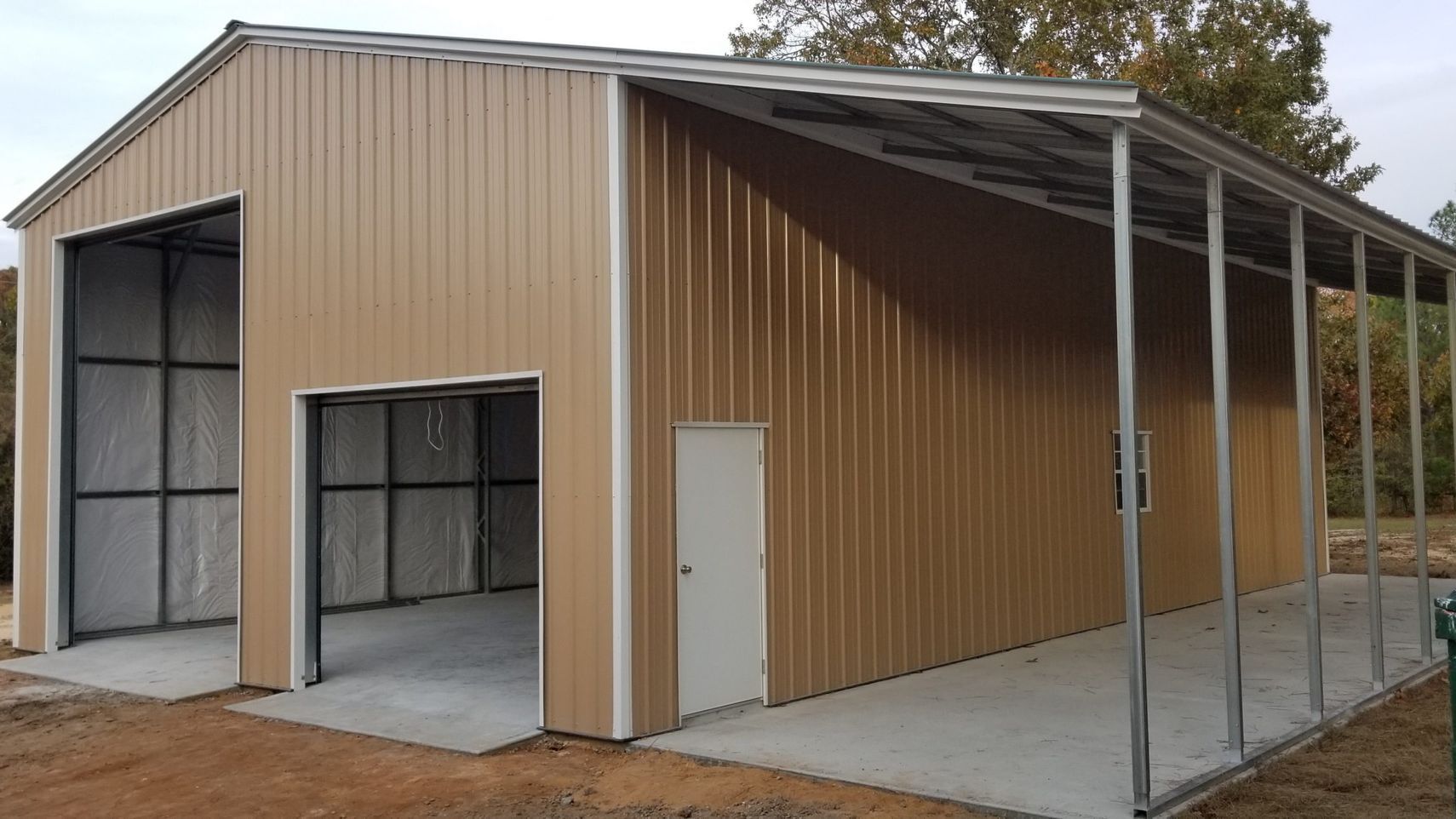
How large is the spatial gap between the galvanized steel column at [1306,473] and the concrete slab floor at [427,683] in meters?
4.73

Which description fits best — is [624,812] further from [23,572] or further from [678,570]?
[23,572]

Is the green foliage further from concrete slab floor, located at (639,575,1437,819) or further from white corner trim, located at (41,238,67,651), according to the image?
white corner trim, located at (41,238,67,651)

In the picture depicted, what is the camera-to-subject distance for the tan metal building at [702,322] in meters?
7.02

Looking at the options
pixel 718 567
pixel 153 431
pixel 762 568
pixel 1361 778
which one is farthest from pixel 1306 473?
pixel 153 431

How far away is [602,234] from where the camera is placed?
23.2 feet

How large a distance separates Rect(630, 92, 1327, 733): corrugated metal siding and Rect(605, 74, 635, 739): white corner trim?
8cm

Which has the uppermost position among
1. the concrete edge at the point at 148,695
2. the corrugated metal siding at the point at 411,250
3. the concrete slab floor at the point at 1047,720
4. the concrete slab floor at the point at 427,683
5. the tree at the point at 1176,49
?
the tree at the point at 1176,49

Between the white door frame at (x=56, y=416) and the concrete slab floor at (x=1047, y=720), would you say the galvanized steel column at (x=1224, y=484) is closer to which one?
the concrete slab floor at (x=1047, y=720)

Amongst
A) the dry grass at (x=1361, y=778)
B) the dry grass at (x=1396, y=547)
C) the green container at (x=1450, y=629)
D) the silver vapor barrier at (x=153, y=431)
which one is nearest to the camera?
the green container at (x=1450, y=629)

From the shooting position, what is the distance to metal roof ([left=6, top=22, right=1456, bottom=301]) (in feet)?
19.7

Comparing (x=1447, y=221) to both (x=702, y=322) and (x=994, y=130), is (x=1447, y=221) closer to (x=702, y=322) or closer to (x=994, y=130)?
(x=994, y=130)

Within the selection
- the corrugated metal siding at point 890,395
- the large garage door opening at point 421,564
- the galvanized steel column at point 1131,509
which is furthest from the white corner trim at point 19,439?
the galvanized steel column at point 1131,509

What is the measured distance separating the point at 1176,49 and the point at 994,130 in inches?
516

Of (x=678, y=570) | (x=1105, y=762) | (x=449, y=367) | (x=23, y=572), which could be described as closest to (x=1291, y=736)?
(x=1105, y=762)
